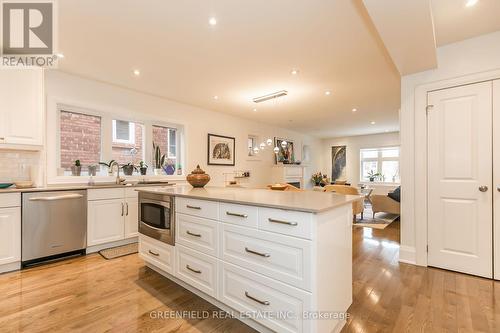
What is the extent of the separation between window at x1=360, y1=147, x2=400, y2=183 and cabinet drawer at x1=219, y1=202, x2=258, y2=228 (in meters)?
8.37

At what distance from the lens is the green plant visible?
4.50 metres

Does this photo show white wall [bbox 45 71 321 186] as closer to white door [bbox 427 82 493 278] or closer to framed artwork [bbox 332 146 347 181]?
framed artwork [bbox 332 146 347 181]

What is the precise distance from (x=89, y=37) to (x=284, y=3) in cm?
205

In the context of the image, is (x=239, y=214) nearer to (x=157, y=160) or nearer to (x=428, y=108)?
(x=428, y=108)

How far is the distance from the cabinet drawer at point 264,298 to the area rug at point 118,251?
2.09m

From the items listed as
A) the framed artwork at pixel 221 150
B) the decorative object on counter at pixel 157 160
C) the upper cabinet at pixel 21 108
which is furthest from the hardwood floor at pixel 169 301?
the framed artwork at pixel 221 150

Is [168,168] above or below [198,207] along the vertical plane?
above

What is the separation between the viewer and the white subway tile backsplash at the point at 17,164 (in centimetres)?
303

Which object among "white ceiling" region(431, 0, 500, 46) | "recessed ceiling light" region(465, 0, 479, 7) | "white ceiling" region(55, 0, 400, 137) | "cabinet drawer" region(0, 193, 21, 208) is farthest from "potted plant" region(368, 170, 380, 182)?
"cabinet drawer" region(0, 193, 21, 208)

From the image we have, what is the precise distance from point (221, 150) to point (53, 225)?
11.3 feet

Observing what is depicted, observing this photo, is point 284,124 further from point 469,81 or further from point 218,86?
point 469,81

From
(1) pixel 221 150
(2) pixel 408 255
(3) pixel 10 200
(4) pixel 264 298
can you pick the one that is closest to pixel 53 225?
(3) pixel 10 200

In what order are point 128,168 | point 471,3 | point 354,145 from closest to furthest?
point 471,3, point 128,168, point 354,145

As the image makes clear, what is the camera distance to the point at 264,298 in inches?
60.8
